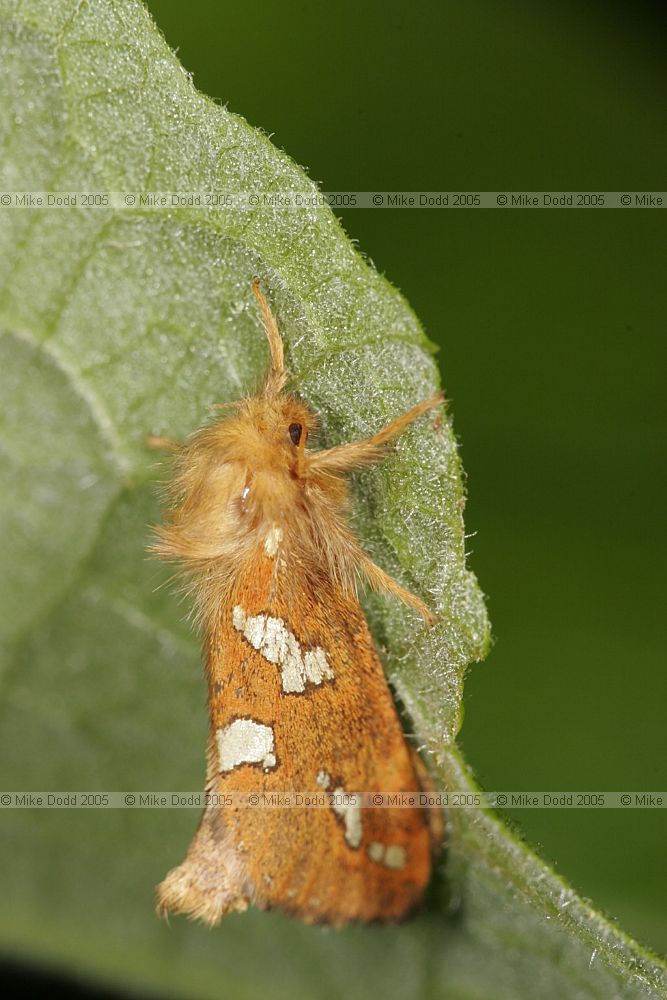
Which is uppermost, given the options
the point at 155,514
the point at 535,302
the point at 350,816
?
the point at 535,302

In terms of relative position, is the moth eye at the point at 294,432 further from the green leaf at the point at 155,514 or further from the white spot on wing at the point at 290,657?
the white spot on wing at the point at 290,657

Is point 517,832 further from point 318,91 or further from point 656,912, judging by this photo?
point 318,91

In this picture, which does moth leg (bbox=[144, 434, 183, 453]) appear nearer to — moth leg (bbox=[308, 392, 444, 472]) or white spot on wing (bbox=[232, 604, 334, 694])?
moth leg (bbox=[308, 392, 444, 472])

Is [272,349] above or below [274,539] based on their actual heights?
above

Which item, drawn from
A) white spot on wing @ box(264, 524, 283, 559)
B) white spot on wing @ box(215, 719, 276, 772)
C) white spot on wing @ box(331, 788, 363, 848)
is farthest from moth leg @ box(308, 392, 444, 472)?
white spot on wing @ box(331, 788, 363, 848)

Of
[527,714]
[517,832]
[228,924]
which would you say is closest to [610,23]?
[527,714]

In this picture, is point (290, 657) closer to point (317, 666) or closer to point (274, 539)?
point (317, 666)

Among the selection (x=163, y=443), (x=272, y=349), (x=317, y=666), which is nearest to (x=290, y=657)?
(x=317, y=666)
